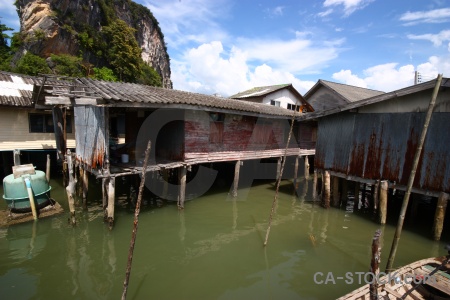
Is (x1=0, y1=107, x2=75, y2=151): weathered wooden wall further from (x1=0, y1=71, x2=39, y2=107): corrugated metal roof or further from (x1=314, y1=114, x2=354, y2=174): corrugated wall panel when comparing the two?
(x1=314, y1=114, x2=354, y2=174): corrugated wall panel

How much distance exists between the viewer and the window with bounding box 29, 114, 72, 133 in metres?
15.0

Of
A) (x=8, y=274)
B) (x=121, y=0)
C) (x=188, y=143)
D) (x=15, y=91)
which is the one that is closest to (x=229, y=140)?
(x=188, y=143)

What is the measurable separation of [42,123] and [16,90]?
217 cm

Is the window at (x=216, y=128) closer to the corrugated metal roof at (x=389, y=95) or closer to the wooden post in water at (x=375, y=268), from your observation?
the corrugated metal roof at (x=389, y=95)

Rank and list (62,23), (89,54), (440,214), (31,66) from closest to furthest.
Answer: (440,214) < (31,66) < (62,23) < (89,54)

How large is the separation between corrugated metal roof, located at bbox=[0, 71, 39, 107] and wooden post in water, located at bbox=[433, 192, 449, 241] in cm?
1879

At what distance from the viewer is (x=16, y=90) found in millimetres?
14281

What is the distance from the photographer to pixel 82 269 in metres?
6.95

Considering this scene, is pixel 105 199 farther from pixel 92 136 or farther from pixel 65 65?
pixel 65 65

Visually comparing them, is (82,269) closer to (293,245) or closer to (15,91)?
(293,245)

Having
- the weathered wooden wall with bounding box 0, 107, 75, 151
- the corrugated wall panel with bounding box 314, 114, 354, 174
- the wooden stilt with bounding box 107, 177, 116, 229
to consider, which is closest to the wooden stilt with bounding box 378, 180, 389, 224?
the corrugated wall panel with bounding box 314, 114, 354, 174

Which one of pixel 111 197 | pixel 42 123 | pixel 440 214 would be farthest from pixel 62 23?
pixel 440 214

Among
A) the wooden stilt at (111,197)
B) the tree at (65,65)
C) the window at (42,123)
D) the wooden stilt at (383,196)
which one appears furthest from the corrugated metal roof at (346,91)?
the tree at (65,65)

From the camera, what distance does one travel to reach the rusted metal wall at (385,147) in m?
8.82
